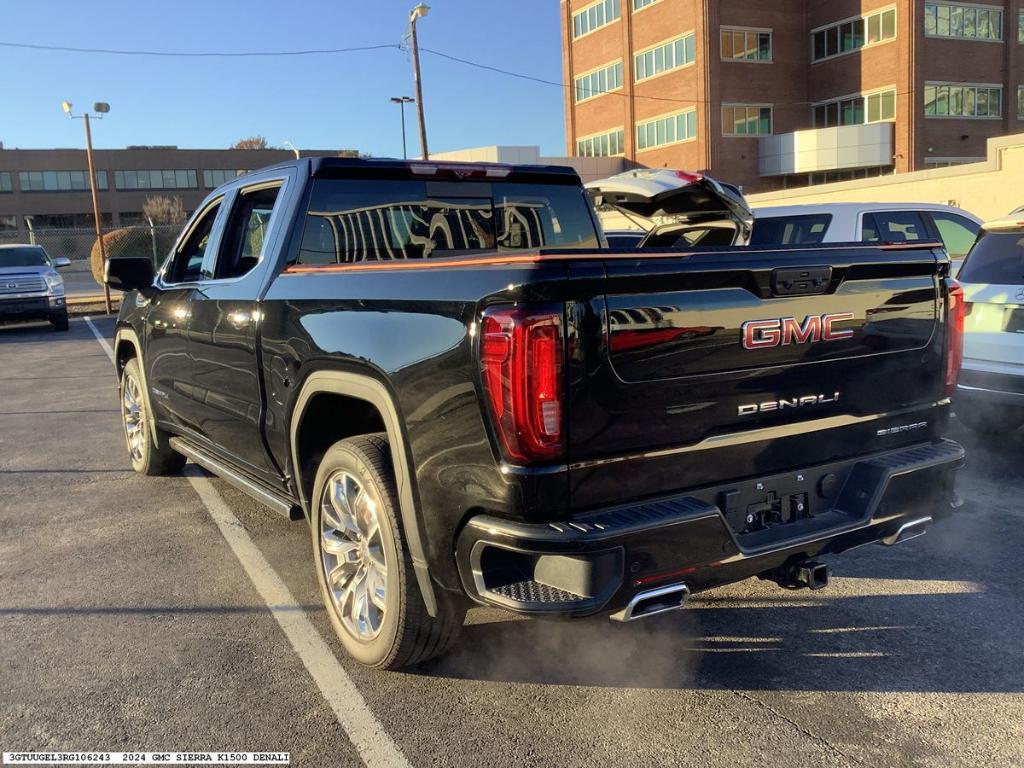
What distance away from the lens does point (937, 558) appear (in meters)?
4.54

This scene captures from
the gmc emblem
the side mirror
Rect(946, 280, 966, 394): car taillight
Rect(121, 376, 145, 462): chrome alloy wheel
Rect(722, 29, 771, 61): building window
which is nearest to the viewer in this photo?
the gmc emblem

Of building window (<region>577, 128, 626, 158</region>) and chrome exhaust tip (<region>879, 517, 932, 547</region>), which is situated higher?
building window (<region>577, 128, 626, 158</region>)

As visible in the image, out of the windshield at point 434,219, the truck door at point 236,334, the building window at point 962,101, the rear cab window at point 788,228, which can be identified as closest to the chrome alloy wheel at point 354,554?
the truck door at point 236,334

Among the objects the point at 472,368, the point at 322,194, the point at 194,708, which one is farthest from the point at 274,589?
the point at 472,368

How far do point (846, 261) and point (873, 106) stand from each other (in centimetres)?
4431

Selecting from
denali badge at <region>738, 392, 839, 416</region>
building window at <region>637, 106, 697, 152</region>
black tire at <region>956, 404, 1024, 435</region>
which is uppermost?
building window at <region>637, 106, 697, 152</region>

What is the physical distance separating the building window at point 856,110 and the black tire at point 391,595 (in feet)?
145

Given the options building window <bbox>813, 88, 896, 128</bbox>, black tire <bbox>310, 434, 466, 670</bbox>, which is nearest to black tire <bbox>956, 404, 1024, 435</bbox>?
black tire <bbox>310, 434, 466, 670</bbox>

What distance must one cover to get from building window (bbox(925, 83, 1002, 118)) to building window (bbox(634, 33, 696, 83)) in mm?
11217

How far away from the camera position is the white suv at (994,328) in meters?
6.00

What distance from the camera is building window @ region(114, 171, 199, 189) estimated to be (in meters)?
73.9

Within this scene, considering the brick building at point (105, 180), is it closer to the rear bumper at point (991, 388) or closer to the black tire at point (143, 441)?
the black tire at point (143, 441)

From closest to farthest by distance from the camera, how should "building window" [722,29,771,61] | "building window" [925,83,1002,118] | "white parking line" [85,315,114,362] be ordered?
"white parking line" [85,315,114,362] < "building window" [925,83,1002,118] < "building window" [722,29,771,61]

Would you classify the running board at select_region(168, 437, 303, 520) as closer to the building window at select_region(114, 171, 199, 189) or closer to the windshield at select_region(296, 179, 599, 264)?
the windshield at select_region(296, 179, 599, 264)
